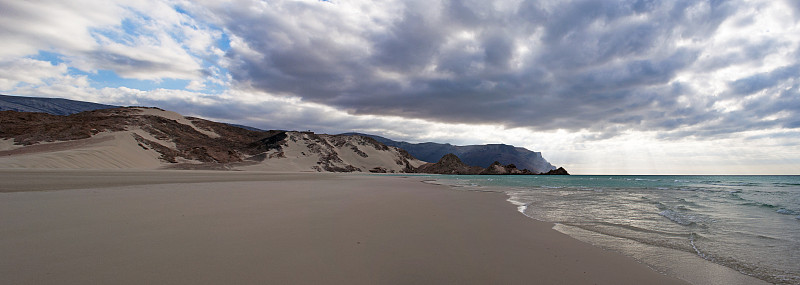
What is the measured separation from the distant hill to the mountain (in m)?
122

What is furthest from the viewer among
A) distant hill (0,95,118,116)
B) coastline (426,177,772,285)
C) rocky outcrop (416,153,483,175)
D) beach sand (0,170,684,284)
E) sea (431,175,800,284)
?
distant hill (0,95,118,116)

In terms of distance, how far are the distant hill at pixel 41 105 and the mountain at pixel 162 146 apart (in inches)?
4798

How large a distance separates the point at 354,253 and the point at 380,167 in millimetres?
94532

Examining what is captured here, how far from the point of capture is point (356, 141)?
106m

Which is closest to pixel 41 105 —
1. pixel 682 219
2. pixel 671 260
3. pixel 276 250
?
pixel 276 250

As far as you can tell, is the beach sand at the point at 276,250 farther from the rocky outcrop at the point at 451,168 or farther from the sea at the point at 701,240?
the rocky outcrop at the point at 451,168

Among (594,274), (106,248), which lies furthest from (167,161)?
(594,274)

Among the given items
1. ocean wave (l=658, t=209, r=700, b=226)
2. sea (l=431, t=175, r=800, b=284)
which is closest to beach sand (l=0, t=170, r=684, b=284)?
sea (l=431, t=175, r=800, b=284)

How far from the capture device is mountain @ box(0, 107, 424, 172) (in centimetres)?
3222

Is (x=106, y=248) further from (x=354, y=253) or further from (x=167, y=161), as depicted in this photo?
(x=167, y=161)

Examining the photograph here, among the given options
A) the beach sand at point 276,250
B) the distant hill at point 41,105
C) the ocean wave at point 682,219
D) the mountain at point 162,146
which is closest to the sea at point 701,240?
the ocean wave at point 682,219

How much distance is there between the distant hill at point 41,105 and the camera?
13518 centimetres

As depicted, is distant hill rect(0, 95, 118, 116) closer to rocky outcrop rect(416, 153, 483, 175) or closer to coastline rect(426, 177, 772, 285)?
rocky outcrop rect(416, 153, 483, 175)

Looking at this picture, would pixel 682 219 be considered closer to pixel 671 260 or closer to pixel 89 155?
pixel 671 260
